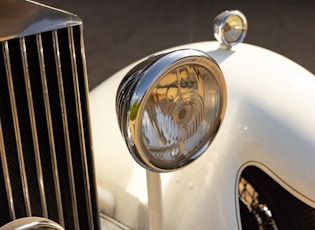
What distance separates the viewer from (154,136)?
73cm

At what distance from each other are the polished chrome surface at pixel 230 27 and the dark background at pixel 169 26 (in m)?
1.67

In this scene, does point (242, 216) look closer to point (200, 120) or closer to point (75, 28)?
point (200, 120)

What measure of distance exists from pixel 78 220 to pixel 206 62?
1.38 ft

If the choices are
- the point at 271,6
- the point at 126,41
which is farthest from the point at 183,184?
the point at 271,6

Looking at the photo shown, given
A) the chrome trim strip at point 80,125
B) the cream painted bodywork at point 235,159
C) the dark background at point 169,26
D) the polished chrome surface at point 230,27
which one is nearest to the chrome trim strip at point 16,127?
the chrome trim strip at point 80,125

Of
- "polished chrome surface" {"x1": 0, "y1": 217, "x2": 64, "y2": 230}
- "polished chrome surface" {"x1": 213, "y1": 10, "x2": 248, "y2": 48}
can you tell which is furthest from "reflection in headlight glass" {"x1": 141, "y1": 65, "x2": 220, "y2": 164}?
"polished chrome surface" {"x1": 213, "y1": 10, "x2": 248, "y2": 48}

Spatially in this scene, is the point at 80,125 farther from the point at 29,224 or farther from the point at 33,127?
the point at 29,224

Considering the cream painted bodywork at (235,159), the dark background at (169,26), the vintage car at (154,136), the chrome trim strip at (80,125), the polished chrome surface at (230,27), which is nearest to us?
the vintage car at (154,136)

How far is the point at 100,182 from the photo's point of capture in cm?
108

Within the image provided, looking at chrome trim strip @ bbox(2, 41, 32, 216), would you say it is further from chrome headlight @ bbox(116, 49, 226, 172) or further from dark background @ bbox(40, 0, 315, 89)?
dark background @ bbox(40, 0, 315, 89)

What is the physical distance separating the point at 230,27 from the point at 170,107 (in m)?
0.51

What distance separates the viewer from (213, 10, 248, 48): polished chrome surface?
3.84ft

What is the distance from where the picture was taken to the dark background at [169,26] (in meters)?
3.23

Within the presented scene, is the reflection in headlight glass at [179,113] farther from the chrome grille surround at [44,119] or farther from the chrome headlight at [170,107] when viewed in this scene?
the chrome grille surround at [44,119]
